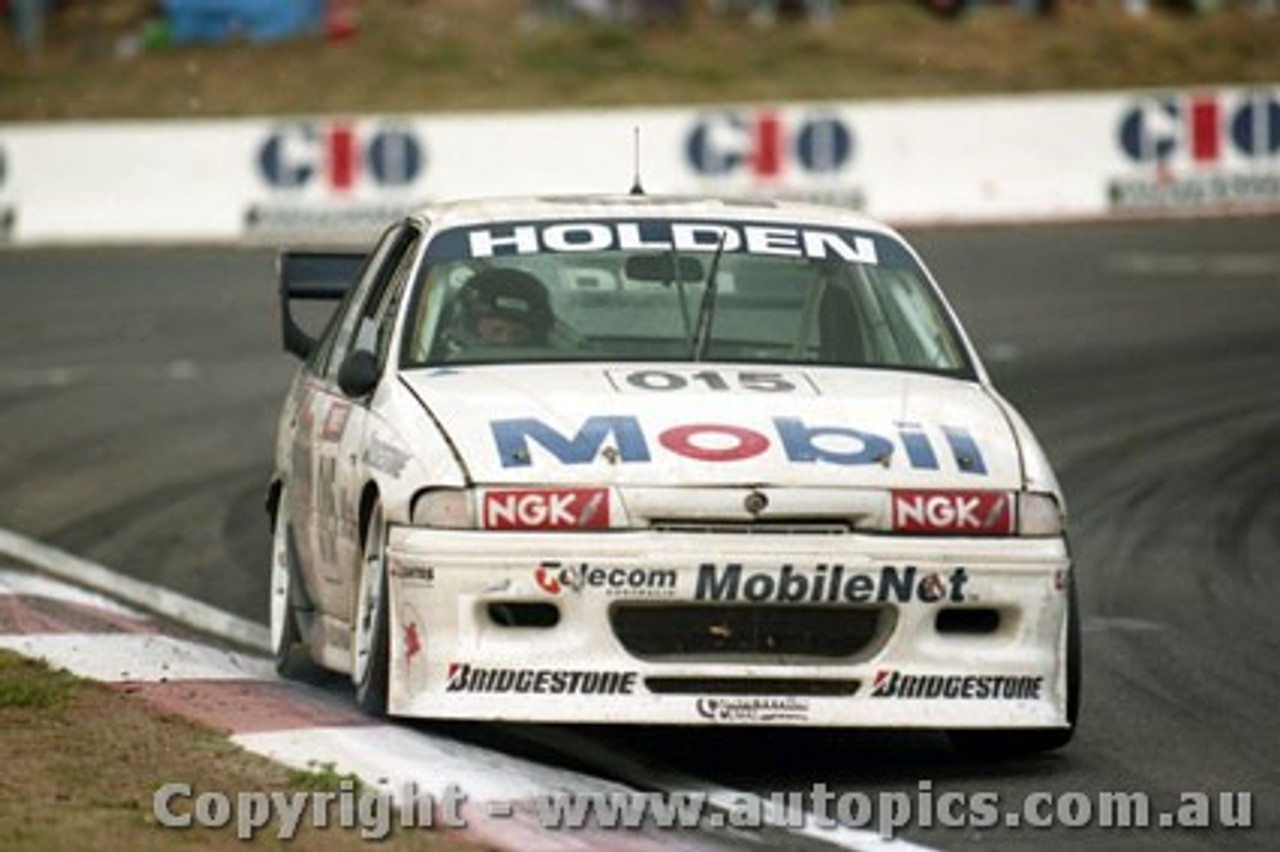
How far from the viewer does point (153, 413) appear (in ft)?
64.0

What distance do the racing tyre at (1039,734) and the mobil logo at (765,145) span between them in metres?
24.7

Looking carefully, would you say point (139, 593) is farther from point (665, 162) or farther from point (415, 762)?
point (665, 162)

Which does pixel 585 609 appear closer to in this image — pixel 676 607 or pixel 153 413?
pixel 676 607

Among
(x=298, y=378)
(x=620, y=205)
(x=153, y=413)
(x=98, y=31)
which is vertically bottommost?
(x=98, y=31)

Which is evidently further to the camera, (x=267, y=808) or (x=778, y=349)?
(x=778, y=349)

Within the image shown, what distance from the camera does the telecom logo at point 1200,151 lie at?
111 ft

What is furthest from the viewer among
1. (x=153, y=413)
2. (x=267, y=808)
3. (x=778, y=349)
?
(x=153, y=413)

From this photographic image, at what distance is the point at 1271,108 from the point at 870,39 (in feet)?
37.6

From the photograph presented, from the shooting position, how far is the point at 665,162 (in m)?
33.6

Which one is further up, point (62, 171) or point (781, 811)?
point (781, 811)

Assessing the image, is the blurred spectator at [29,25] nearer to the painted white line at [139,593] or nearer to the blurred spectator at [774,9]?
the blurred spectator at [774,9]

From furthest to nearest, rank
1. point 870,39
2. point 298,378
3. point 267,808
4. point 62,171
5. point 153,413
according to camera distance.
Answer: point 870,39, point 62,171, point 153,413, point 298,378, point 267,808

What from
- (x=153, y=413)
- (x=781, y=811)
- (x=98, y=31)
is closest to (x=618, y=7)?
(x=98, y=31)

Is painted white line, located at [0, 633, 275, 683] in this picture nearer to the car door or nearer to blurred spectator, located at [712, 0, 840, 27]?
the car door
